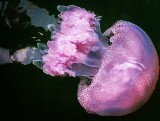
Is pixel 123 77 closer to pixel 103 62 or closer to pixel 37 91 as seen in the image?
pixel 103 62

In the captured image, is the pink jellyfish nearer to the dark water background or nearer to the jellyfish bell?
the jellyfish bell

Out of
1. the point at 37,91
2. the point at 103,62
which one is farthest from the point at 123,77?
the point at 37,91

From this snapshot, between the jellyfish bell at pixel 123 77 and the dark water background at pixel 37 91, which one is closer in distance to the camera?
the jellyfish bell at pixel 123 77

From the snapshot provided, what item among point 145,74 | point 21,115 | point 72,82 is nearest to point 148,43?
point 145,74

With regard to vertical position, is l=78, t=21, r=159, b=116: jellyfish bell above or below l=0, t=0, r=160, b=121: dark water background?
above

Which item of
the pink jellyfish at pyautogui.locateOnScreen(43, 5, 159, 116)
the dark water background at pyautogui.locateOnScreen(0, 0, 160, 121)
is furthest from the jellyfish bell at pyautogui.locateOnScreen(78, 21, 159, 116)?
the dark water background at pyautogui.locateOnScreen(0, 0, 160, 121)

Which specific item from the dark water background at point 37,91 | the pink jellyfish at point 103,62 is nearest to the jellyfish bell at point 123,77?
the pink jellyfish at point 103,62

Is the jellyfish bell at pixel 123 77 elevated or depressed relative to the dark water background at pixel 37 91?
elevated

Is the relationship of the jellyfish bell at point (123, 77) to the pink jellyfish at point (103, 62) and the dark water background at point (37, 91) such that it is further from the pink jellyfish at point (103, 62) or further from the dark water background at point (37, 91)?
the dark water background at point (37, 91)
